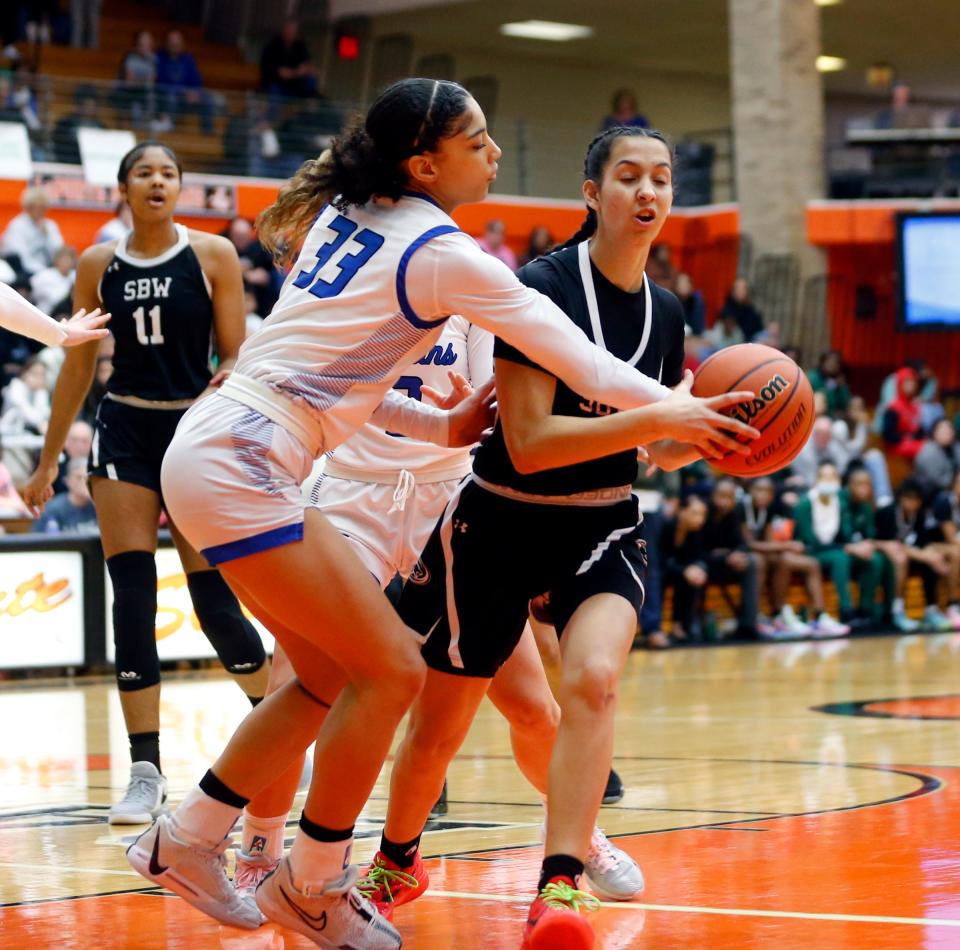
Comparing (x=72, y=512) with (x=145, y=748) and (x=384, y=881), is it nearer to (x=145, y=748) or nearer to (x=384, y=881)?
(x=145, y=748)

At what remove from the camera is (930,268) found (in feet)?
72.7

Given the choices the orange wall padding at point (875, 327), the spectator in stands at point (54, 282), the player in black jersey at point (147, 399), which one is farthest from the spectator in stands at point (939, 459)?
the player in black jersey at point (147, 399)

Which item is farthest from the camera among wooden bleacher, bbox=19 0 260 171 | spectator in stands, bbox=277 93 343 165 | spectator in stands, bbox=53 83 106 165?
spectator in stands, bbox=277 93 343 165

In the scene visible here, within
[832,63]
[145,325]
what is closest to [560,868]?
[145,325]

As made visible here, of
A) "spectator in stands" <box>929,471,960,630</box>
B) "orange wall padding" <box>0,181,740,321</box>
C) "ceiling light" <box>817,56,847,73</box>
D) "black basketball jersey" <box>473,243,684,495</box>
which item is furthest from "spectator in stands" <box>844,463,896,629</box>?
"ceiling light" <box>817,56,847,73</box>

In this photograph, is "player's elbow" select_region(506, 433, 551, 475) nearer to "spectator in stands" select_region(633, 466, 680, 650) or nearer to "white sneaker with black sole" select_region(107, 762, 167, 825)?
"white sneaker with black sole" select_region(107, 762, 167, 825)

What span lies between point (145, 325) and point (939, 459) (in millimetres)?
13323

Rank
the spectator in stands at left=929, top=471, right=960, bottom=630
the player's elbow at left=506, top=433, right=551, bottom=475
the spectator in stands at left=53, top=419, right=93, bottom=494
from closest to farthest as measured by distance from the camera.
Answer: the player's elbow at left=506, top=433, right=551, bottom=475 < the spectator in stands at left=53, top=419, right=93, bottom=494 < the spectator in stands at left=929, top=471, right=960, bottom=630

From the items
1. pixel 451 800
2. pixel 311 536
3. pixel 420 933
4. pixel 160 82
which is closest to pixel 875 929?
pixel 420 933

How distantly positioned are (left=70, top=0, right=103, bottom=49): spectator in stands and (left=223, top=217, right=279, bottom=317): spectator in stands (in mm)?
6571

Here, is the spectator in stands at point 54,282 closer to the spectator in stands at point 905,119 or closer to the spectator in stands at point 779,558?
the spectator in stands at point 779,558

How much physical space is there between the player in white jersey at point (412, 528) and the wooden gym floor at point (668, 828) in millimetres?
227

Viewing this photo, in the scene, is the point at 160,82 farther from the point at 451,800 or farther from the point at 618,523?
the point at 618,523

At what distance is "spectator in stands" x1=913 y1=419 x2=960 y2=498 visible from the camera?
18188mm
